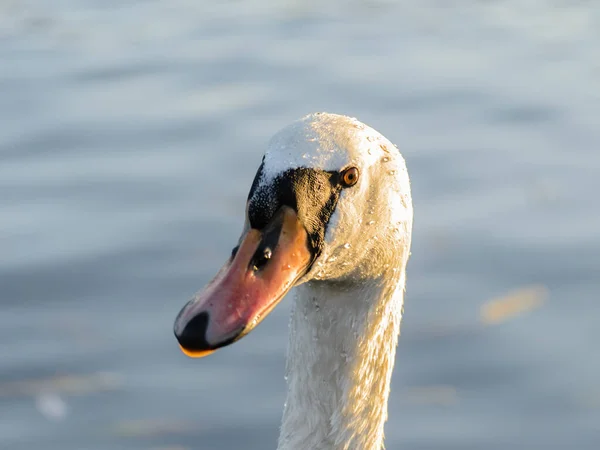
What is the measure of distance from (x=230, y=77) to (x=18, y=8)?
2781 mm

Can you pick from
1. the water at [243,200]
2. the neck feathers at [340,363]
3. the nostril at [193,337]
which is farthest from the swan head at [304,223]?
the water at [243,200]

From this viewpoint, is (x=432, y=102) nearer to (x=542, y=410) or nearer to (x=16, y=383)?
(x=542, y=410)

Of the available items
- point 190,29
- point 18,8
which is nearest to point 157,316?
point 190,29

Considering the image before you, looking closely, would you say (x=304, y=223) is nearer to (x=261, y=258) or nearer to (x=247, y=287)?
(x=261, y=258)

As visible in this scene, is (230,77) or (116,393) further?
(230,77)

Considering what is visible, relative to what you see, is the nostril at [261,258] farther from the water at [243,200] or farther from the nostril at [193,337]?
the water at [243,200]

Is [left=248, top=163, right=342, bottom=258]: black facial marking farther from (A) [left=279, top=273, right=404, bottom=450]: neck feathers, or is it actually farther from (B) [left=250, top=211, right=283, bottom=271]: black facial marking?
(A) [left=279, top=273, right=404, bottom=450]: neck feathers

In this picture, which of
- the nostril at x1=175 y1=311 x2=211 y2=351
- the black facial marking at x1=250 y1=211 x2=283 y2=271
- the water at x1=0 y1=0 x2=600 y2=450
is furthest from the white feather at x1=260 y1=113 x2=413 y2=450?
the water at x1=0 y1=0 x2=600 y2=450

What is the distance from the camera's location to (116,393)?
21.5 feet

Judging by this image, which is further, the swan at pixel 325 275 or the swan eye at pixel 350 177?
the swan eye at pixel 350 177

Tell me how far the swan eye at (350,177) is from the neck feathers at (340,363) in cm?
46

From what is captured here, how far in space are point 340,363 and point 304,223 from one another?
2.56 ft

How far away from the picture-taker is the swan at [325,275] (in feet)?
12.2

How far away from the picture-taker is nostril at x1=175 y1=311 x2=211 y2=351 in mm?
3518
